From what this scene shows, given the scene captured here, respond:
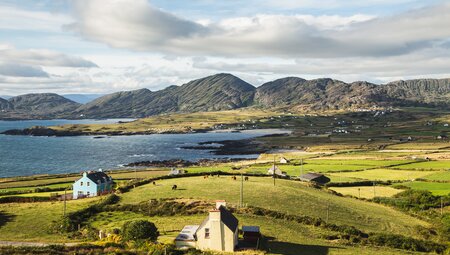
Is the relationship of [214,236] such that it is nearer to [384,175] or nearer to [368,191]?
[368,191]

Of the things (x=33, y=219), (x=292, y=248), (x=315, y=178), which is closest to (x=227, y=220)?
(x=292, y=248)

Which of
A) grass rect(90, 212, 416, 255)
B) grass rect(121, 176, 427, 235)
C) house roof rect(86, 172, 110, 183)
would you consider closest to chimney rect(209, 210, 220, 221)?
grass rect(90, 212, 416, 255)

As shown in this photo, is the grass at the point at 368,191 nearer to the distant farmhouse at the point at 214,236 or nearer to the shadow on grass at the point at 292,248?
the shadow on grass at the point at 292,248

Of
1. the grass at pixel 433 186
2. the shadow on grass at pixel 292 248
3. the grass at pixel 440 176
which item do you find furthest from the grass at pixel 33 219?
the grass at pixel 440 176

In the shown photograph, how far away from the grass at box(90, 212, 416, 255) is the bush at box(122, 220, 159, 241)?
159cm

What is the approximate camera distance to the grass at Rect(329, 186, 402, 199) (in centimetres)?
8594

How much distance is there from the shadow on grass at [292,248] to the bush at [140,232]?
39.9 feet

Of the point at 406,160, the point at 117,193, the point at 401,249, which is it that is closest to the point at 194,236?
the point at 401,249

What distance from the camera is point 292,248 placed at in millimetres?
44969

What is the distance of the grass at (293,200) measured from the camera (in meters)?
61.9

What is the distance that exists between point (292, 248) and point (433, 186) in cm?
6112

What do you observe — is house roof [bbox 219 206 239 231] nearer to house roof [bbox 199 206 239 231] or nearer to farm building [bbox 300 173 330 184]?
house roof [bbox 199 206 239 231]

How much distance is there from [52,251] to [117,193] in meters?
32.2

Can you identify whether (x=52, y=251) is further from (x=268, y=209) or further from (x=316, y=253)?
(x=268, y=209)
